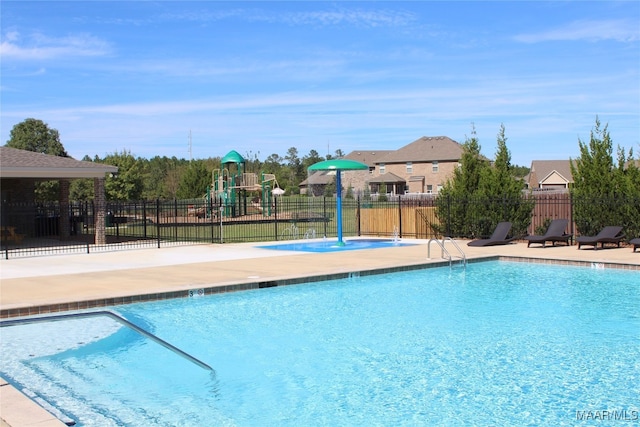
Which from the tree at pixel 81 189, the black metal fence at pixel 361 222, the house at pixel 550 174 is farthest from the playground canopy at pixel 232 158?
the house at pixel 550 174

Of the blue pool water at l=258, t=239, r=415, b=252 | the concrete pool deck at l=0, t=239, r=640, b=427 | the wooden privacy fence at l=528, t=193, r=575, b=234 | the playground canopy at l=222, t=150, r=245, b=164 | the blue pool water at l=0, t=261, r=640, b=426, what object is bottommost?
the blue pool water at l=0, t=261, r=640, b=426

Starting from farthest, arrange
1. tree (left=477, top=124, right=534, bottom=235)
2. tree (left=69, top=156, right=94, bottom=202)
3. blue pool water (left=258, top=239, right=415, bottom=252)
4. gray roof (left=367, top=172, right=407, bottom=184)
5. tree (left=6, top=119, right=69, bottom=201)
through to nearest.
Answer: gray roof (left=367, top=172, right=407, bottom=184) → tree (left=6, top=119, right=69, bottom=201) → tree (left=69, top=156, right=94, bottom=202) → tree (left=477, top=124, right=534, bottom=235) → blue pool water (left=258, top=239, right=415, bottom=252)

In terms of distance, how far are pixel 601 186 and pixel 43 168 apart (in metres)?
19.0

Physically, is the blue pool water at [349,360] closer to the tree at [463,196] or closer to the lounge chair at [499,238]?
the lounge chair at [499,238]

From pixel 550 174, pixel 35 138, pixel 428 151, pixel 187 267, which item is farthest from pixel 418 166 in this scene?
pixel 187 267

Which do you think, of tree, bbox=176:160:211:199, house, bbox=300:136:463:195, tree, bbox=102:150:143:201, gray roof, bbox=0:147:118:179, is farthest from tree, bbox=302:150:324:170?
gray roof, bbox=0:147:118:179

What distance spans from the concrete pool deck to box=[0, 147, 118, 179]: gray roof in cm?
485

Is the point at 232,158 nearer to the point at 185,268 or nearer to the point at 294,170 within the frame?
the point at 185,268

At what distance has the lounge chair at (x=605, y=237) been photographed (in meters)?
18.5

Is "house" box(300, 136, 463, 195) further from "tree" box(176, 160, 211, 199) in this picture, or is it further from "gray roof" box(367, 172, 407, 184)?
"tree" box(176, 160, 211, 199)

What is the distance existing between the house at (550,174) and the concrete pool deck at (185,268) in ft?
169

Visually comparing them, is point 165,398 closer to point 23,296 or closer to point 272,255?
point 23,296

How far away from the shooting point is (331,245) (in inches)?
843

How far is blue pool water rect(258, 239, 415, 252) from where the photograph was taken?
66.6 ft
